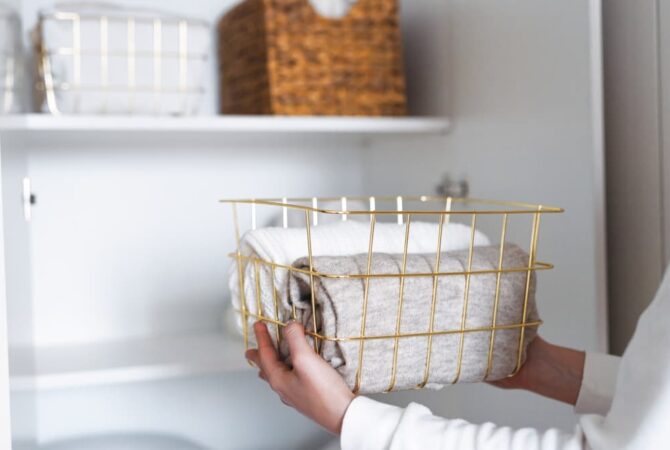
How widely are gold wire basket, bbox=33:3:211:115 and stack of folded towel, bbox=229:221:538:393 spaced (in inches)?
20.0

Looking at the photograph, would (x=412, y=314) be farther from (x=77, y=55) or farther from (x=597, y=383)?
(x=77, y=55)

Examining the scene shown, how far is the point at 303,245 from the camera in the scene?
82cm

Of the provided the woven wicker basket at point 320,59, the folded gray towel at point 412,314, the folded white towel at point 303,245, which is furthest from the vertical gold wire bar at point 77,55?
the folded gray towel at point 412,314

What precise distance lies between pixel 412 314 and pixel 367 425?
0.11 metres

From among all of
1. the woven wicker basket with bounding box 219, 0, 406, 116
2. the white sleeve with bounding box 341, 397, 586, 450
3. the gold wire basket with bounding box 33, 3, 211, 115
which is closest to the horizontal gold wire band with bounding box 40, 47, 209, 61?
the gold wire basket with bounding box 33, 3, 211, 115

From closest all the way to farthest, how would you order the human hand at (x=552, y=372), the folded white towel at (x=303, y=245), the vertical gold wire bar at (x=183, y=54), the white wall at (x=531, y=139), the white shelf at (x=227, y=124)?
the folded white towel at (x=303, y=245) → the human hand at (x=552, y=372) → the white wall at (x=531, y=139) → the white shelf at (x=227, y=124) → the vertical gold wire bar at (x=183, y=54)

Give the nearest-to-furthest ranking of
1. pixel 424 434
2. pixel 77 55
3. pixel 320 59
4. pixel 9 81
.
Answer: pixel 424 434
pixel 9 81
pixel 77 55
pixel 320 59

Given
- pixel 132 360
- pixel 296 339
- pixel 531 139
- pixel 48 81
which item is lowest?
pixel 132 360

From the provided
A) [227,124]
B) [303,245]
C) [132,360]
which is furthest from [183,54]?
[303,245]

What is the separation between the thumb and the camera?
754 mm

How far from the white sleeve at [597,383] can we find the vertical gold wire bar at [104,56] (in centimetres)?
77

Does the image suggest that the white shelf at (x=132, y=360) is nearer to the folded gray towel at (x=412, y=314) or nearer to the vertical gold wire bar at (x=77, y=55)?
the vertical gold wire bar at (x=77, y=55)

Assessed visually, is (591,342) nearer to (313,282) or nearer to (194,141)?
(313,282)

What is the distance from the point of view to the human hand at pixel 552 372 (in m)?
0.93
